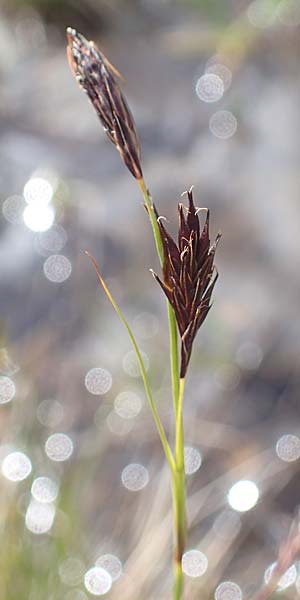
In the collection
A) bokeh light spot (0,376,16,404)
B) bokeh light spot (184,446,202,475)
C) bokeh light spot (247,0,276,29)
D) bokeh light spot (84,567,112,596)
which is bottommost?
bokeh light spot (184,446,202,475)

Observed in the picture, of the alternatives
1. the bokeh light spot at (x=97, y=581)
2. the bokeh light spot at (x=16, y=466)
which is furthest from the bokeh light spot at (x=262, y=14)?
the bokeh light spot at (x=97, y=581)

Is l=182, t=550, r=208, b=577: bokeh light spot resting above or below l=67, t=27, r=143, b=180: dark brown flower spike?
below

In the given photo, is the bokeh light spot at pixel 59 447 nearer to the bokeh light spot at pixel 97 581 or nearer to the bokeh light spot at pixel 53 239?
the bokeh light spot at pixel 97 581

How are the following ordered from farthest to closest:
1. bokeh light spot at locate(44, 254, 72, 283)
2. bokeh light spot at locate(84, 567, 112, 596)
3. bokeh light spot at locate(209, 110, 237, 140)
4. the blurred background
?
bokeh light spot at locate(209, 110, 237, 140)
bokeh light spot at locate(44, 254, 72, 283)
the blurred background
bokeh light spot at locate(84, 567, 112, 596)

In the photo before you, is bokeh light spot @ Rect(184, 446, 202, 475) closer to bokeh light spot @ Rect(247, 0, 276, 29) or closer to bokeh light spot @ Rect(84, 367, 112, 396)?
bokeh light spot @ Rect(84, 367, 112, 396)

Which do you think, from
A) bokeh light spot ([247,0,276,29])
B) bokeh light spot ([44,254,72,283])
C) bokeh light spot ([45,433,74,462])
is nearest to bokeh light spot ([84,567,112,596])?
bokeh light spot ([45,433,74,462])

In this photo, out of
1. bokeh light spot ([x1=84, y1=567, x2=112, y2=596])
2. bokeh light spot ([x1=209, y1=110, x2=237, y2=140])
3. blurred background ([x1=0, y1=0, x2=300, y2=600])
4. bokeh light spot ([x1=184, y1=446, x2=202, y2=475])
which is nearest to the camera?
bokeh light spot ([x1=84, y1=567, x2=112, y2=596])

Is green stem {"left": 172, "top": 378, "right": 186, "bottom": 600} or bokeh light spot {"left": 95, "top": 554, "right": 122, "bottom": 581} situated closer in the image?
green stem {"left": 172, "top": 378, "right": 186, "bottom": 600}

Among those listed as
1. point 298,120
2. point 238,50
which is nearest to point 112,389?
point 298,120
